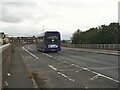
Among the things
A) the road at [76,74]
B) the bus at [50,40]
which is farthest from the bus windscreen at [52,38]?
the road at [76,74]

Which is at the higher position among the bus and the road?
the bus

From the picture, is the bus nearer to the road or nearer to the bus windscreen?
the bus windscreen

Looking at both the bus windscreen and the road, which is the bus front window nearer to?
the bus windscreen

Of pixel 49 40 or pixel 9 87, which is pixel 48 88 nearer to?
Result: pixel 9 87

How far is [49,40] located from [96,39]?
5615cm

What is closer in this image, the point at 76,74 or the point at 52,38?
the point at 76,74

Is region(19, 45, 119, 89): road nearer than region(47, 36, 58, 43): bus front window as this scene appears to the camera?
Yes

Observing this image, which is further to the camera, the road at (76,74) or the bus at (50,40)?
the bus at (50,40)

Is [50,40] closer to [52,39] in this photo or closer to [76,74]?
[52,39]

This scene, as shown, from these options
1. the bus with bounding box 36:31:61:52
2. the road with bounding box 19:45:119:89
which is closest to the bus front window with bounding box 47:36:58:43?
the bus with bounding box 36:31:61:52

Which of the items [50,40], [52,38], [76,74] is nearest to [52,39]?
[52,38]

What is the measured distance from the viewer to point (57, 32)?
156ft

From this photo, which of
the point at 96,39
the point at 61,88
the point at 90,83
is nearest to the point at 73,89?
the point at 61,88

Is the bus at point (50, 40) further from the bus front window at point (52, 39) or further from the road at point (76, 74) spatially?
the road at point (76, 74)
